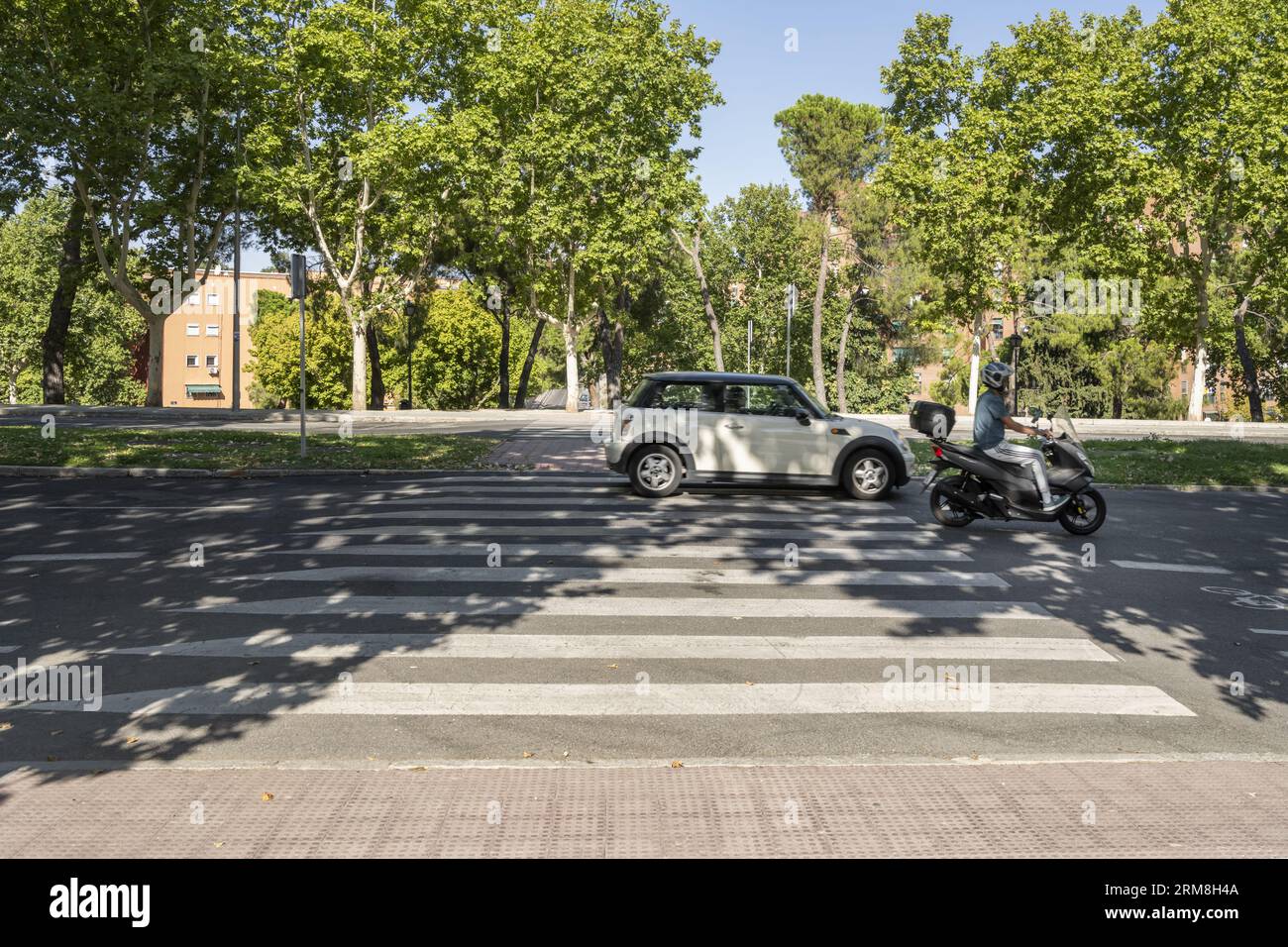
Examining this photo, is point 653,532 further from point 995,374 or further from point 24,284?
point 24,284

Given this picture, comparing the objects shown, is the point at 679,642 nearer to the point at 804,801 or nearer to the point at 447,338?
the point at 804,801

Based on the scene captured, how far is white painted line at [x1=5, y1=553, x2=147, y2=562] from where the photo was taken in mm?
9484

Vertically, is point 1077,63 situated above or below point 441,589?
above

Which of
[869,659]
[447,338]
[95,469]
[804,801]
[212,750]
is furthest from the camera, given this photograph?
[447,338]

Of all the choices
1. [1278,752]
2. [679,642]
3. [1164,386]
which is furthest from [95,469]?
[1164,386]

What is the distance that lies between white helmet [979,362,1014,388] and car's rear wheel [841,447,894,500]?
2.87 metres

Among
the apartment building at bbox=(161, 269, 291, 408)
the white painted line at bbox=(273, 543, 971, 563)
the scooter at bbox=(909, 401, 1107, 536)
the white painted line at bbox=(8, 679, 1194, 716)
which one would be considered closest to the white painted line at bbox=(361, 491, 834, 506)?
the scooter at bbox=(909, 401, 1107, 536)

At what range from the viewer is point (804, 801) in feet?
14.6

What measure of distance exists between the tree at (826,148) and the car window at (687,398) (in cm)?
4385

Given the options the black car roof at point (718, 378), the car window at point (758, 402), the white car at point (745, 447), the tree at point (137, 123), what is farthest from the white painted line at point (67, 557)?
the tree at point (137, 123)

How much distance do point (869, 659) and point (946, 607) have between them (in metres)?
1.67

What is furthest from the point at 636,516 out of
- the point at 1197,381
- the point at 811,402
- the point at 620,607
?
the point at 1197,381

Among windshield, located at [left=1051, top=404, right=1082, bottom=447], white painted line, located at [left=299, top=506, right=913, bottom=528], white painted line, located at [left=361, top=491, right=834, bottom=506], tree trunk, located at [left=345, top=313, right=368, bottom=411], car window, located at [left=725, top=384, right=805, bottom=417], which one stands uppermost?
tree trunk, located at [left=345, top=313, right=368, bottom=411]

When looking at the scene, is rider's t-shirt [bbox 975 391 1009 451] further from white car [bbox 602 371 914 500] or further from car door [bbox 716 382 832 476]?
car door [bbox 716 382 832 476]
